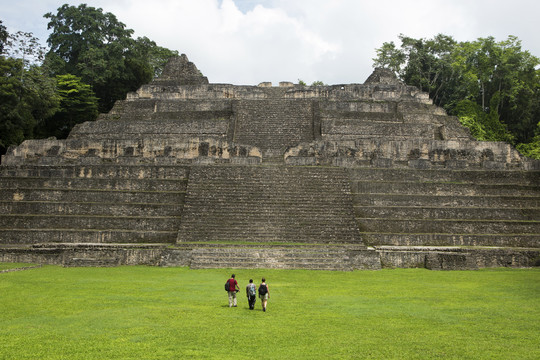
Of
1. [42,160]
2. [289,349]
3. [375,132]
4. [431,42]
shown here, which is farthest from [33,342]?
[431,42]

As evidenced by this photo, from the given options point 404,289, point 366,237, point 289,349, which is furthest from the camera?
point 366,237

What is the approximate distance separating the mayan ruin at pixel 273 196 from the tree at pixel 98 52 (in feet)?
34.6

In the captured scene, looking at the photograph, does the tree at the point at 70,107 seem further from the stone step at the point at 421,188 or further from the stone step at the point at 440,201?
the stone step at the point at 440,201

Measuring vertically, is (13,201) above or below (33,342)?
above

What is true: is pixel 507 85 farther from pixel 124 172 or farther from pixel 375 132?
pixel 124 172

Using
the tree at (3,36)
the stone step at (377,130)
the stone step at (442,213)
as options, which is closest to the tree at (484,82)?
the stone step at (377,130)

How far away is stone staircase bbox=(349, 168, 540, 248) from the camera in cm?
1756

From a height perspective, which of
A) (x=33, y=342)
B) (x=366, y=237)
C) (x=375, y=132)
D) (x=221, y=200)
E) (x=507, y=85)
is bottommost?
(x=33, y=342)

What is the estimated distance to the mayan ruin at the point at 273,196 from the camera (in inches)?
628

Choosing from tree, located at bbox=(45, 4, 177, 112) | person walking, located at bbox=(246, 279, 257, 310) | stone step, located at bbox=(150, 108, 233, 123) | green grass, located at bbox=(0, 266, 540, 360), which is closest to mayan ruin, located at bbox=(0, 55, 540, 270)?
stone step, located at bbox=(150, 108, 233, 123)

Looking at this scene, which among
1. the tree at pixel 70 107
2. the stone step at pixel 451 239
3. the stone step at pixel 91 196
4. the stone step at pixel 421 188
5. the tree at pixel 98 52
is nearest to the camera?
the stone step at pixel 451 239

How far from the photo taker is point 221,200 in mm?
18812

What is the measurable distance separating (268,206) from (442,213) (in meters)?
6.64

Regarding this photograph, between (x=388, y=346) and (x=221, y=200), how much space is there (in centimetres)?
1236
